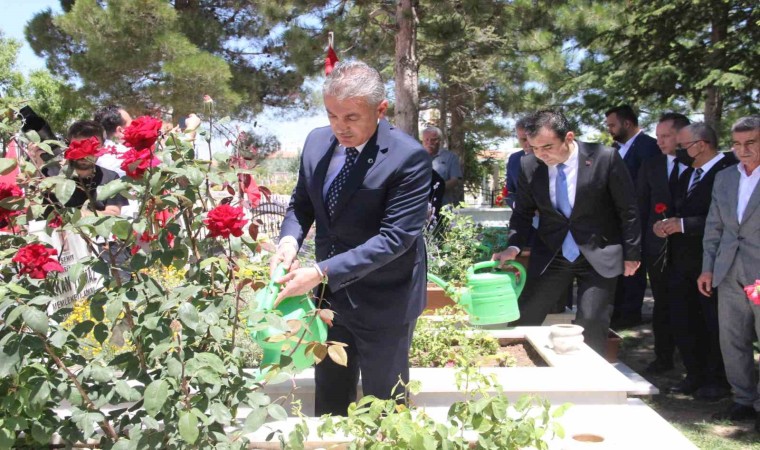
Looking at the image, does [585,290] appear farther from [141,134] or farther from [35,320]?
[35,320]

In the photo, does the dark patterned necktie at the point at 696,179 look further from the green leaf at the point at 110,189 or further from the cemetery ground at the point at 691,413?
the green leaf at the point at 110,189

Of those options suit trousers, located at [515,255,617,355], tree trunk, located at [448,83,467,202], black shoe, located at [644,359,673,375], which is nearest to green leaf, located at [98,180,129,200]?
suit trousers, located at [515,255,617,355]

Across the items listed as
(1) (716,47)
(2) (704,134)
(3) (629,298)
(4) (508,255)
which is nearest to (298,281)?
(4) (508,255)

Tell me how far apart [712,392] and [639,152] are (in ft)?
7.74

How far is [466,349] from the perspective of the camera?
3727 millimetres

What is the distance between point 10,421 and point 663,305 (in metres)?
4.27

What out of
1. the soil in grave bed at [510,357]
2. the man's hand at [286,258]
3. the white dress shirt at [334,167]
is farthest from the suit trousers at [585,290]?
the man's hand at [286,258]

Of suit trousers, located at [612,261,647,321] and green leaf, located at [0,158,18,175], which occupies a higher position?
green leaf, located at [0,158,18,175]

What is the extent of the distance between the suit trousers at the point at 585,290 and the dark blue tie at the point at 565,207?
0.05 metres

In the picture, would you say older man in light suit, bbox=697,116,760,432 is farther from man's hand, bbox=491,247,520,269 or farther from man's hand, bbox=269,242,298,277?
man's hand, bbox=269,242,298,277

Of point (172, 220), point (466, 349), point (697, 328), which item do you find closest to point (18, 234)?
point (172, 220)

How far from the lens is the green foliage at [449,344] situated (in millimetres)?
3795

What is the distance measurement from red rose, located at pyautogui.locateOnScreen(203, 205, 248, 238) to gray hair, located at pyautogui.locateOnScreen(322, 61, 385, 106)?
59 cm

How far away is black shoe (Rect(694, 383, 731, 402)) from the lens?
14.2ft
